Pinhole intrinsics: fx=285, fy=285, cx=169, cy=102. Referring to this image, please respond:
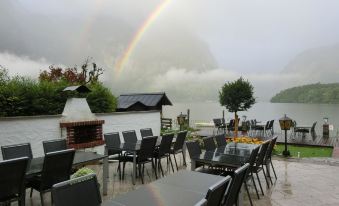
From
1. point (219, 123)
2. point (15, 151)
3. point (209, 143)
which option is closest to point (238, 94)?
point (219, 123)

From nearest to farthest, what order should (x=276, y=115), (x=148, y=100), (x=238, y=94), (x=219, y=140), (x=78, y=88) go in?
1. (x=219, y=140)
2. (x=78, y=88)
3. (x=238, y=94)
4. (x=148, y=100)
5. (x=276, y=115)

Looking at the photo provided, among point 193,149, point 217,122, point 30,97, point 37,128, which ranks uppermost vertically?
point 30,97

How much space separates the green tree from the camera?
995cm

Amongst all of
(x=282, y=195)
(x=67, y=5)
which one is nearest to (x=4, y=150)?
(x=282, y=195)

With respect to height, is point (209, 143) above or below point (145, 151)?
above

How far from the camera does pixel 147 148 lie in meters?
5.02

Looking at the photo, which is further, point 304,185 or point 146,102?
point 146,102

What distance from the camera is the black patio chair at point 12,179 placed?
9.04ft

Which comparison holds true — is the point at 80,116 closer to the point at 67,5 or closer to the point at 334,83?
the point at 67,5

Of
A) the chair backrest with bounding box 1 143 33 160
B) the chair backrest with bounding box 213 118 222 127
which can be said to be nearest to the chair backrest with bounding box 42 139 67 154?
the chair backrest with bounding box 1 143 33 160

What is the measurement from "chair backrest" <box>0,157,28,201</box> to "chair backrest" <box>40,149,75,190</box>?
12.2 inches

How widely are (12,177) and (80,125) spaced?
12.2 ft

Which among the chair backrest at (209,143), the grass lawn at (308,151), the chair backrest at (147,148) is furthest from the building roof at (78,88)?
the grass lawn at (308,151)

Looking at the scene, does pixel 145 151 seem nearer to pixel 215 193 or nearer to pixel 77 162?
pixel 77 162
